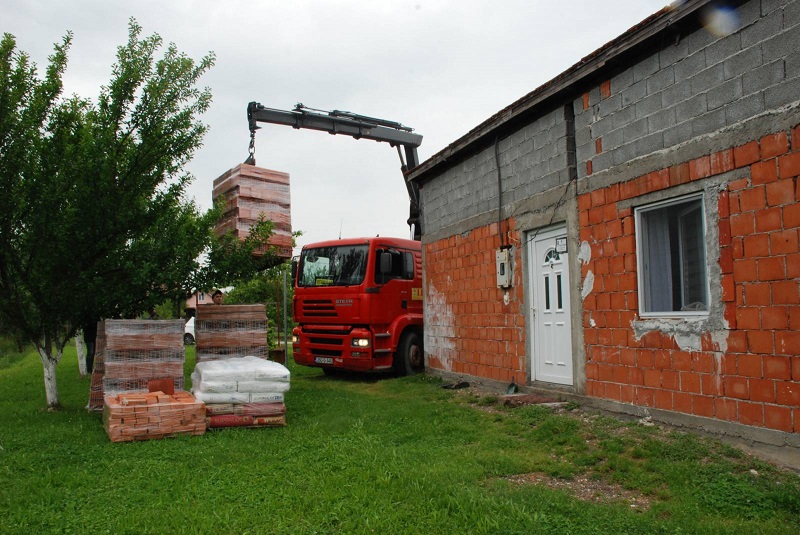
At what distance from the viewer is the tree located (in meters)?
8.59

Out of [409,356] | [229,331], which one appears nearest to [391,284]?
[409,356]

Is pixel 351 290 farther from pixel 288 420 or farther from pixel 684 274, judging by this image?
pixel 684 274

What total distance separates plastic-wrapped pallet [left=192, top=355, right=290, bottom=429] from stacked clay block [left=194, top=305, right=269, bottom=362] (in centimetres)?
141

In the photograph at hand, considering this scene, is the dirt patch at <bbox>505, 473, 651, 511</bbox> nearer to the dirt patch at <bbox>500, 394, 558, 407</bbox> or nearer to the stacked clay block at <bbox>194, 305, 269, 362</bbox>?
the dirt patch at <bbox>500, 394, 558, 407</bbox>

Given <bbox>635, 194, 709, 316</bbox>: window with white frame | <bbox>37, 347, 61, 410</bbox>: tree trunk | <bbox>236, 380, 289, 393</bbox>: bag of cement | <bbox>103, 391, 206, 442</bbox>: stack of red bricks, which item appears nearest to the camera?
<bbox>635, 194, 709, 316</bbox>: window with white frame

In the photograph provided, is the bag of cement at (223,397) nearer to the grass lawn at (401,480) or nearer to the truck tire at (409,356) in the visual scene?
the grass lawn at (401,480)

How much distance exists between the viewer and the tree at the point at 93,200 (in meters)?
8.59

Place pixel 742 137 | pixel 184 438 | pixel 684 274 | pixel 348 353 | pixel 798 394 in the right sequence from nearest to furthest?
pixel 798 394 → pixel 742 137 → pixel 684 274 → pixel 184 438 → pixel 348 353

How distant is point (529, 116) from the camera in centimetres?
900

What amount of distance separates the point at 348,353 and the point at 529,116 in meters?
5.72

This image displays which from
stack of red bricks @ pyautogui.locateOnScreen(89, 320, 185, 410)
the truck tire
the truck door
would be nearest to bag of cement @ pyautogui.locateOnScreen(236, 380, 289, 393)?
stack of red bricks @ pyautogui.locateOnScreen(89, 320, 185, 410)

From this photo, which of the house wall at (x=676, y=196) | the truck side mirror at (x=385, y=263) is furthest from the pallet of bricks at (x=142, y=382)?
the house wall at (x=676, y=196)

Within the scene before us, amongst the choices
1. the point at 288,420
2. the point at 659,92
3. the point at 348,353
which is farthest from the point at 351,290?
the point at 659,92

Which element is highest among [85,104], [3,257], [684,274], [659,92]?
[85,104]
